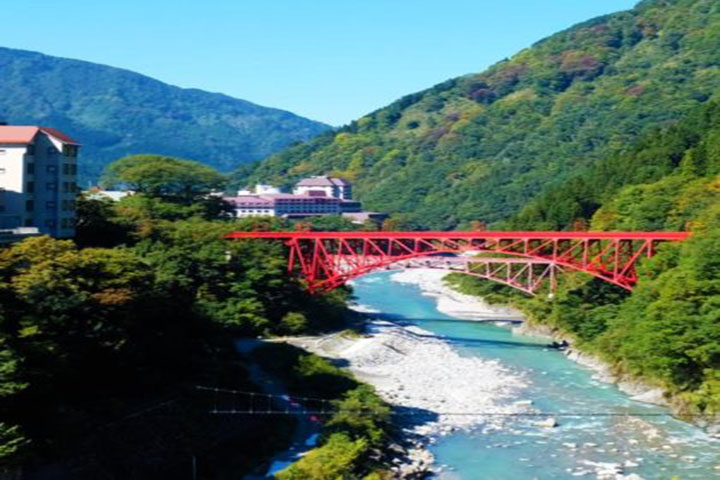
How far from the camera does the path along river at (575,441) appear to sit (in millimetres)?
25016

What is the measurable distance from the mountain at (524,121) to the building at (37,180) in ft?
220

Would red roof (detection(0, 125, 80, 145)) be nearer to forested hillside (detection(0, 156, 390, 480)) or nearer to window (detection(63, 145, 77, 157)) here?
window (detection(63, 145, 77, 157))

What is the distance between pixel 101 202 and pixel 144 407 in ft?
64.2

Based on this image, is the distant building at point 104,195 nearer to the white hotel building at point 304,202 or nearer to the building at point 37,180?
the building at point 37,180

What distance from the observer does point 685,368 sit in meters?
30.3

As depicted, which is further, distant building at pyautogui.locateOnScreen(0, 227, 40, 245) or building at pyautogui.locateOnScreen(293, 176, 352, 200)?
building at pyautogui.locateOnScreen(293, 176, 352, 200)

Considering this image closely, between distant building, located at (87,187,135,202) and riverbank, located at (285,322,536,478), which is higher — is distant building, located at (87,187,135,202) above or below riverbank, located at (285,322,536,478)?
above

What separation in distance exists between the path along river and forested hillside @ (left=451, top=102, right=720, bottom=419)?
1533 millimetres

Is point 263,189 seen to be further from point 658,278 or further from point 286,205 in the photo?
point 658,278

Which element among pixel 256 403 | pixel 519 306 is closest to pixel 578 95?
pixel 519 306

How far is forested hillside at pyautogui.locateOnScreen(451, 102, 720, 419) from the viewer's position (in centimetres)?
2989

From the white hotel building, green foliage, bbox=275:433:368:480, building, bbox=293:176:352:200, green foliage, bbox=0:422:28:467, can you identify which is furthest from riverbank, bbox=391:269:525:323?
building, bbox=293:176:352:200

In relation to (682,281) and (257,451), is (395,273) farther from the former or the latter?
(257,451)

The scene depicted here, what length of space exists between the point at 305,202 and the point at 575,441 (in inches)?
3073
